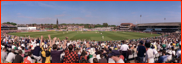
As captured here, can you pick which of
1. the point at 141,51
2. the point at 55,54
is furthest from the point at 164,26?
the point at 55,54

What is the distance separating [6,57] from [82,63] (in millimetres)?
4276

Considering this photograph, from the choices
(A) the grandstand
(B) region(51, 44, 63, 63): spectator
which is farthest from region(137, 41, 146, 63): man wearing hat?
(A) the grandstand

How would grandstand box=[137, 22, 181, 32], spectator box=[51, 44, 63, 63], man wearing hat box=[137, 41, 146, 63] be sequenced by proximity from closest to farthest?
spectator box=[51, 44, 63, 63], man wearing hat box=[137, 41, 146, 63], grandstand box=[137, 22, 181, 32]

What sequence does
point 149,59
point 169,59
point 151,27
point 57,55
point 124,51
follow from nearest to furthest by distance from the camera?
1. point 57,55
2. point 149,59
3. point 169,59
4. point 124,51
5. point 151,27

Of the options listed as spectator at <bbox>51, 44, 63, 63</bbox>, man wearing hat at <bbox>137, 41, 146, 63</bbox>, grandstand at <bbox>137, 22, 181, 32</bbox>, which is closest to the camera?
spectator at <bbox>51, 44, 63, 63</bbox>

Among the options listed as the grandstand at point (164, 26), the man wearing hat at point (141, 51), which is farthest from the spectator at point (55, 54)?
the grandstand at point (164, 26)

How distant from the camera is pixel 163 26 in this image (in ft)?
255

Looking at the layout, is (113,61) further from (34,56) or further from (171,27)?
(171,27)

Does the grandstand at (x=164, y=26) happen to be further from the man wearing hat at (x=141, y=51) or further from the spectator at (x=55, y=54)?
the spectator at (x=55, y=54)

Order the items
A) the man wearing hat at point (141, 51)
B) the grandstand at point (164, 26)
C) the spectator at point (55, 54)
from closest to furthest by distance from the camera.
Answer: the spectator at point (55, 54) < the man wearing hat at point (141, 51) < the grandstand at point (164, 26)

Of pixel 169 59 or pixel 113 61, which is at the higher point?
pixel 113 61

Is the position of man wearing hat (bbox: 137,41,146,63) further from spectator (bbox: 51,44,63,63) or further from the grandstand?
the grandstand

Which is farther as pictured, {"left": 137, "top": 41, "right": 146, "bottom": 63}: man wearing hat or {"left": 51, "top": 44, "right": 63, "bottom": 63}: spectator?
{"left": 137, "top": 41, "right": 146, "bottom": 63}: man wearing hat

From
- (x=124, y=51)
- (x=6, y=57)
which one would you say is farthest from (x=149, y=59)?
(x=6, y=57)
